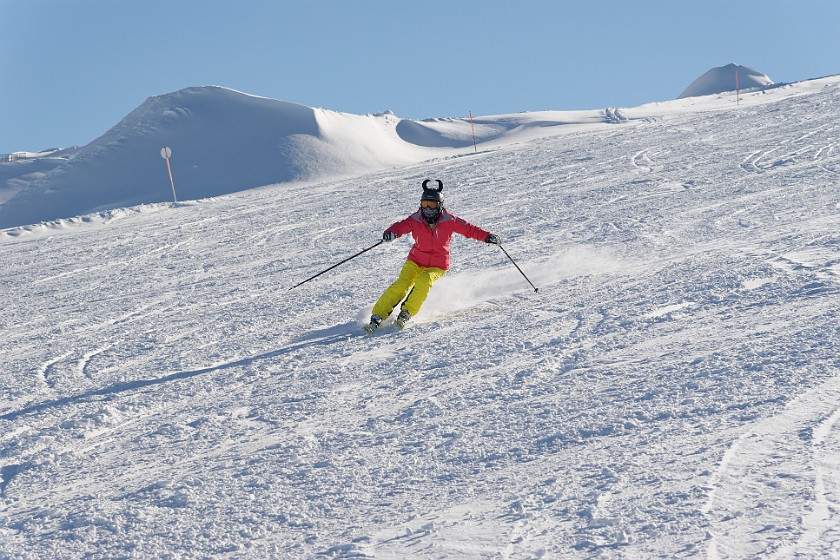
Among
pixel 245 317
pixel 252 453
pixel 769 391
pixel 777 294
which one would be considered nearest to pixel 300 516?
pixel 252 453

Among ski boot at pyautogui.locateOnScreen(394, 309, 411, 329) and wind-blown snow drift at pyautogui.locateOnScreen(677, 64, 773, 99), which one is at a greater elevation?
wind-blown snow drift at pyautogui.locateOnScreen(677, 64, 773, 99)

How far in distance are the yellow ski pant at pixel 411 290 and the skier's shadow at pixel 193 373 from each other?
33cm

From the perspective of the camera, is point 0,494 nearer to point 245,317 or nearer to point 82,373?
point 82,373

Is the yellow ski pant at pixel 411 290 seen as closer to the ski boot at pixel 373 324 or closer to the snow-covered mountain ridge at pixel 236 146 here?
the ski boot at pixel 373 324

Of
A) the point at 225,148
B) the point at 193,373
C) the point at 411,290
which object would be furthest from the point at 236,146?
the point at 193,373

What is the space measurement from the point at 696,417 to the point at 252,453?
2.36 meters

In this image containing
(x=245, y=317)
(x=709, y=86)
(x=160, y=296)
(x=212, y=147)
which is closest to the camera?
(x=245, y=317)

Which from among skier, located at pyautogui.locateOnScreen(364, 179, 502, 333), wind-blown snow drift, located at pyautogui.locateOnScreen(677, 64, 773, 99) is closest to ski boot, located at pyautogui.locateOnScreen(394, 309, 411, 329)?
skier, located at pyautogui.locateOnScreen(364, 179, 502, 333)

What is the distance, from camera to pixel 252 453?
15.6 ft

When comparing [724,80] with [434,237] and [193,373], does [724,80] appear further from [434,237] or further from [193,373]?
[193,373]

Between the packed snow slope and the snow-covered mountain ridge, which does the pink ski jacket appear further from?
the snow-covered mountain ridge

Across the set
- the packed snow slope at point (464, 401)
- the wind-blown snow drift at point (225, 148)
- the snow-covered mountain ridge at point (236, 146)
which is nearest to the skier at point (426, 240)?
the packed snow slope at point (464, 401)

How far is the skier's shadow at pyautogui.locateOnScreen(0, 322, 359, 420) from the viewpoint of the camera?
246 inches

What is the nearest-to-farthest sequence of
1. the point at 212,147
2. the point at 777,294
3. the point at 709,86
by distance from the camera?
the point at 777,294 < the point at 212,147 < the point at 709,86
